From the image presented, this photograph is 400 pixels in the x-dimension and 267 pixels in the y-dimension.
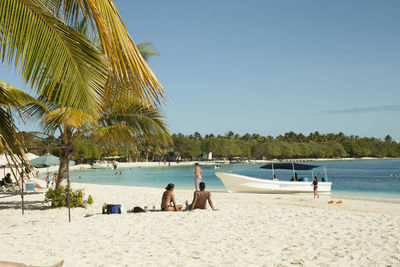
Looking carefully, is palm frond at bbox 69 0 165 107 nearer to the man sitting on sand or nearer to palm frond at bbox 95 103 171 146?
the man sitting on sand

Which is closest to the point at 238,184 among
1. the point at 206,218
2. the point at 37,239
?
the point at 206,218

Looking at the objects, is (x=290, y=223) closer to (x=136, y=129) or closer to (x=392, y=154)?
(x=136, y=129)

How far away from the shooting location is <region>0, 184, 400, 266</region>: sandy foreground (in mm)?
5301

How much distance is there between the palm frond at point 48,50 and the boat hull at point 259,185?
58.1 feet

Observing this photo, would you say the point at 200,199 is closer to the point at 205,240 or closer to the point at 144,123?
the point at 144,123

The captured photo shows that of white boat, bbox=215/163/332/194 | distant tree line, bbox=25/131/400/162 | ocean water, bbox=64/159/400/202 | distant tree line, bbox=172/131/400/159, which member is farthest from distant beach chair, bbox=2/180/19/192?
distant tree line, bbox=172/131/400/159

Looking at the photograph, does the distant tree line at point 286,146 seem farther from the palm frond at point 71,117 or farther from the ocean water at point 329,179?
the palm frond at point 71,117

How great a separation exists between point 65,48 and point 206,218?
255 inches

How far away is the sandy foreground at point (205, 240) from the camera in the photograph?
5301 millimetres

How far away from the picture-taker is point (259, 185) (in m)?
20.2

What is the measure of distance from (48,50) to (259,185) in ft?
60.4

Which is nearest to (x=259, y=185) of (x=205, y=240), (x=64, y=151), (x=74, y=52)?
(x=64, y=151)

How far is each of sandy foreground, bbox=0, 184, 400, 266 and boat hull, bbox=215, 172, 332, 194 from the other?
1091 centimetres

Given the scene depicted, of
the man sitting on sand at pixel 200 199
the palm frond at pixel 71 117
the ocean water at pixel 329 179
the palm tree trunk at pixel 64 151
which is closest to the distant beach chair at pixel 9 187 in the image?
the palm tree trunk at pixel 64 151
